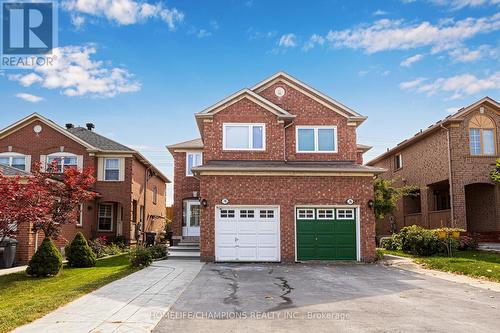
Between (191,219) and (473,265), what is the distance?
15.0 meters

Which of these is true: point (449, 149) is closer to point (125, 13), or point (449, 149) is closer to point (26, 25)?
point (125, 13)

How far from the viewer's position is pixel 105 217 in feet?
87.6

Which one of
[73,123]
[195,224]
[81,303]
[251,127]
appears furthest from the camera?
[73,123]

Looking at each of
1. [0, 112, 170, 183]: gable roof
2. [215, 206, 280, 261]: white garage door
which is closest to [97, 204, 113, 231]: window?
[0, 112, 170, 183]: gable roof

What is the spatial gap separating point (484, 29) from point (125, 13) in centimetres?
1372

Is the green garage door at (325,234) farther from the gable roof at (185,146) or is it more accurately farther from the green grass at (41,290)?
the gable roof at (185,146)

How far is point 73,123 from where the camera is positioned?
1163 inches

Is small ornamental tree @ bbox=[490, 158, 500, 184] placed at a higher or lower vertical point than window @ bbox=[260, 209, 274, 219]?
higher

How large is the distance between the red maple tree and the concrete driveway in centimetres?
558

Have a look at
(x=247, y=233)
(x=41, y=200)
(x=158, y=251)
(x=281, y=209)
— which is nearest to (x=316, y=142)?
(x=281, y=209)

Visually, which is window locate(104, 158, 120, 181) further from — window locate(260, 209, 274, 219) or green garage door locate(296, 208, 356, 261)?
green garage door locate(296, 208, 356, 261)

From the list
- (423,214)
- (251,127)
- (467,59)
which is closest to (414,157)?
(423,214)

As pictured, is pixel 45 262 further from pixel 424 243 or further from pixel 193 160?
pixel 424 243

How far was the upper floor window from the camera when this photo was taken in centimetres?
2507
